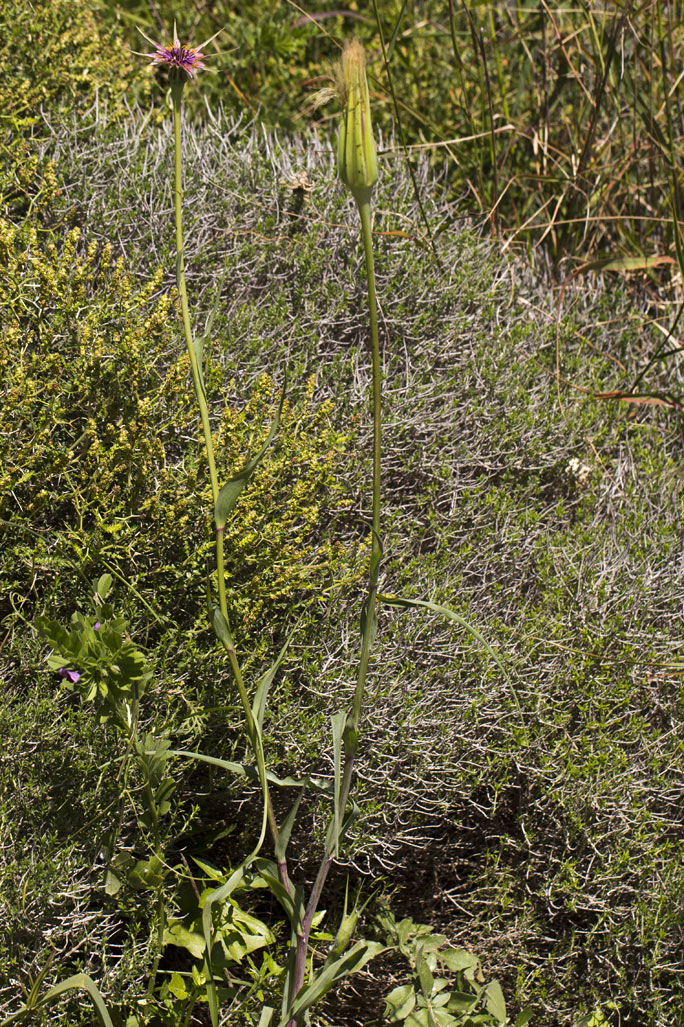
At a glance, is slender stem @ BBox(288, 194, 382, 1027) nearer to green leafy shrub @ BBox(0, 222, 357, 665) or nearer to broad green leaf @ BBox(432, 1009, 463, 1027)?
broad green leaf @ BBox(432, 1009, 463, 1027)

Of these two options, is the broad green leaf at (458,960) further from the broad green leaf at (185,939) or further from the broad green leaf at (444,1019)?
the broad green leaf at (185,939)

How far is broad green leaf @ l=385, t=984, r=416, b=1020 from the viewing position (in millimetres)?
1414

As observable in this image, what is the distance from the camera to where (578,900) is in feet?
5.64

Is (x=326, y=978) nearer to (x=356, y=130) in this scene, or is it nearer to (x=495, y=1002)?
(x=495, y=1002)

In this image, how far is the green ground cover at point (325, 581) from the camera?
5.22 ft

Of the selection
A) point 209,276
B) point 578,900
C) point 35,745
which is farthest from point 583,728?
point 209,276

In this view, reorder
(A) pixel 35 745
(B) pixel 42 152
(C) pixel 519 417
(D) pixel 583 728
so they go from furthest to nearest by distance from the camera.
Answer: (C) pixel 519 417, (B) pixel 42 152, (D) pixel 583 728, (A) pixel 35 745

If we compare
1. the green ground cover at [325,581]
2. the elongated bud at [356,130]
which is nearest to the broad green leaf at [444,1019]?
the green ground cover at [325,581]

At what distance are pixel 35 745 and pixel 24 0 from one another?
5.88 ft

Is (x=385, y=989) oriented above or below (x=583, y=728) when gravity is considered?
below

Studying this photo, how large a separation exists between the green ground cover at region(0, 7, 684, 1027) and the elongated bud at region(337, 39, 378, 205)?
0.50 metres

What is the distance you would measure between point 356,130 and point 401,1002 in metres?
1.28

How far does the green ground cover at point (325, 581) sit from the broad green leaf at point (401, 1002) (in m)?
0.23

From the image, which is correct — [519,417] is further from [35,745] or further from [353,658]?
[35,745]
